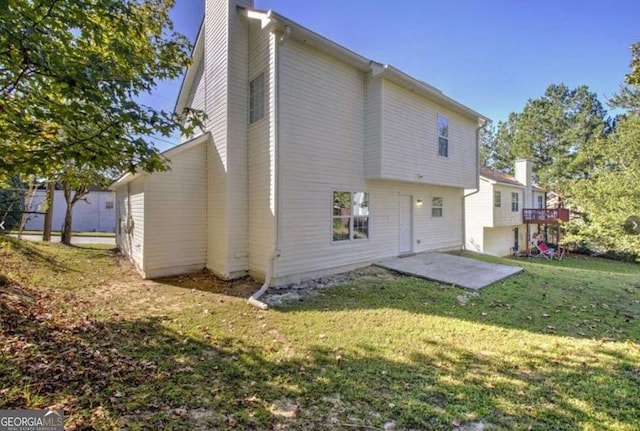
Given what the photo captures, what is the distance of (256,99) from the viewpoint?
28.1 ft

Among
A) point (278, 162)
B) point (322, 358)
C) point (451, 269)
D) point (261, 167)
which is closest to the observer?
point (322, 358)

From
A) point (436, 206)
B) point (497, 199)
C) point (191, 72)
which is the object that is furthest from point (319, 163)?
point (497, 199)

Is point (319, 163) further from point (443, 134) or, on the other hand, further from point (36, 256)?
point (36, 256)

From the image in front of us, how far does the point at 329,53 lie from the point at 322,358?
7826mm

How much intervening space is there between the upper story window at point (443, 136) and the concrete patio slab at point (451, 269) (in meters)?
4.12

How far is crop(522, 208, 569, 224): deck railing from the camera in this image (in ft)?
74.0

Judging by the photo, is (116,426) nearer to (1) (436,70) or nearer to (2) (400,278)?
(2) (400,278)

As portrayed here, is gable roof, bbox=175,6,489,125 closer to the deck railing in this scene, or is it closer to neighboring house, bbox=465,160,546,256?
neighboring house, bbox=465,160,546,256

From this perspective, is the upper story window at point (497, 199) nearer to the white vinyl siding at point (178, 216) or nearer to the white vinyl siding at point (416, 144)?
the white vinyl siding at point (416, 144)

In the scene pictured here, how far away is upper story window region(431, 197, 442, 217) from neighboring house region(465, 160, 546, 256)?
7.57 metres

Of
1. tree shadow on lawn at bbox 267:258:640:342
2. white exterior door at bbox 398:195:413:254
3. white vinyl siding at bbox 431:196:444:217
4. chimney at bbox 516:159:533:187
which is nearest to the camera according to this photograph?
tree shadow on lawn at bbox 267:258:640:342

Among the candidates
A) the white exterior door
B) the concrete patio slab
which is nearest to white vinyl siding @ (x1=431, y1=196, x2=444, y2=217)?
the white exterior door

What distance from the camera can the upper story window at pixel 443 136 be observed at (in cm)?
1184

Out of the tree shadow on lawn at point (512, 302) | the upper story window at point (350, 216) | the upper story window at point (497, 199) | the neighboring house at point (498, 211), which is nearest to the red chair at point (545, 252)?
the neighboring house at point (498, 211)
